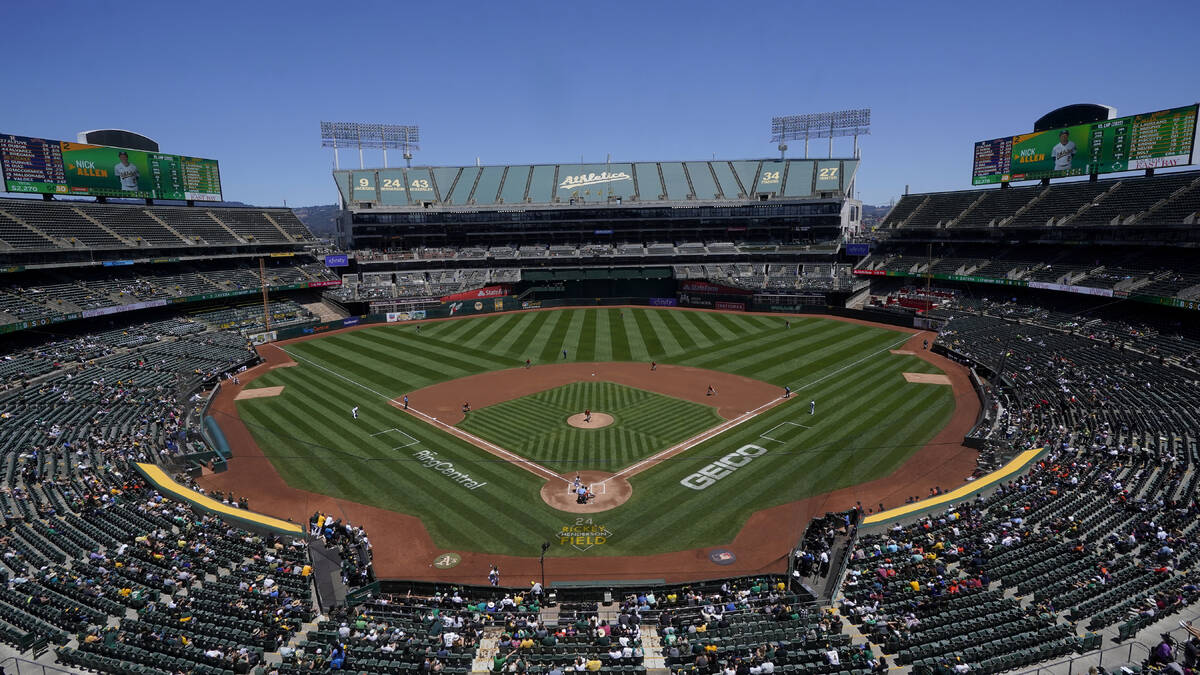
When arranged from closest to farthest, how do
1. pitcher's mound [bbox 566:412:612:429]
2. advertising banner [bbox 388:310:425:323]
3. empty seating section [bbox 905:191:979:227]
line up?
pitcher's mound [bbox 566:412:612:429]
advertising banner [bbox 388:310:425:323]
empty seating section [bbox 905:191:979:227]

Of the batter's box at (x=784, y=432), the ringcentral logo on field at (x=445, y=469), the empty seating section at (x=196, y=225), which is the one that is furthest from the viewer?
the empty seating section at (x=196, y=225)

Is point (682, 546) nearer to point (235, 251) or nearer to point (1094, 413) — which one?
point (1094, 413)

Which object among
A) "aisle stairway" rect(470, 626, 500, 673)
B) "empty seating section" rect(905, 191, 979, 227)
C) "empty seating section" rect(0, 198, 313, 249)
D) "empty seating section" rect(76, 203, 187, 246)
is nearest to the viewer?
"aisle stairway" rect(470, 626, 500, 673)

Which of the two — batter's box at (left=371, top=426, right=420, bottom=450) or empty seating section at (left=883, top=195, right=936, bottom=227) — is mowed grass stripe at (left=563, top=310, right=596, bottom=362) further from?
empty seating section at (left=883, top=195, right=936, bottom=227)

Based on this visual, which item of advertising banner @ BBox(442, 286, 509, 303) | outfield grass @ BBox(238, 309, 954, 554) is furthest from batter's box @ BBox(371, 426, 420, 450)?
advertising banner @ BBox(442, 286, 509, 303)

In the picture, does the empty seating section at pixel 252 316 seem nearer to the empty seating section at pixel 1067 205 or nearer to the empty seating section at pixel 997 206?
the empty seating section at pixel 1067 205

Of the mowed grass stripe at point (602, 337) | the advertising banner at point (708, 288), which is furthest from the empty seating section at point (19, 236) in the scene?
the advertising banner at point (708, 288)

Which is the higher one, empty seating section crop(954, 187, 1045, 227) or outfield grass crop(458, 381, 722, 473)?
empty seating section crop(954, 187, 1045, 227)
